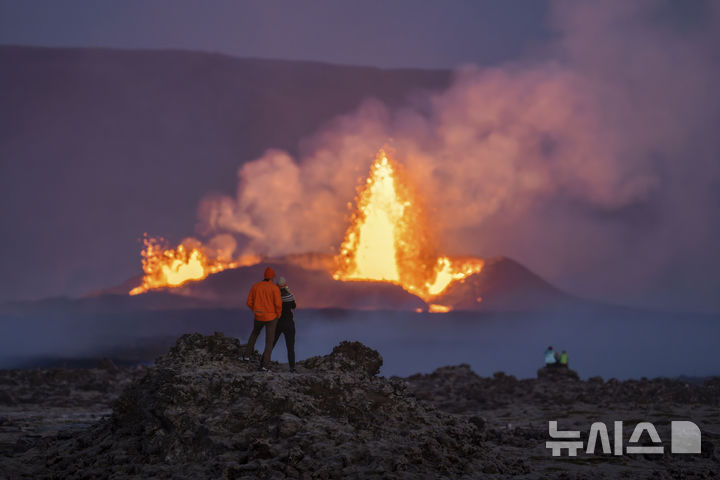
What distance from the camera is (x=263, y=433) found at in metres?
13.7

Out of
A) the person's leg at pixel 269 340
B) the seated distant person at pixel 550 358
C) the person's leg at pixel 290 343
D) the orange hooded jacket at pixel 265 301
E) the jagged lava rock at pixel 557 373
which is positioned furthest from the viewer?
the seated distant person at pixel 550 358

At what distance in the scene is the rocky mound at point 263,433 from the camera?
513 inches

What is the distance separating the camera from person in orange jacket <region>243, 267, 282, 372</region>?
16.3m

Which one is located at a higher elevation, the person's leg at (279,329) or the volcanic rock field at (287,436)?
the person's leg at (279,329)

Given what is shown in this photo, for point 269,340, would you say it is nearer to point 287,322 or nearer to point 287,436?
point 287,322

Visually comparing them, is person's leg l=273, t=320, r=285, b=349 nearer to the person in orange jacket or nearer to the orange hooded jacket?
the person in orange jacket

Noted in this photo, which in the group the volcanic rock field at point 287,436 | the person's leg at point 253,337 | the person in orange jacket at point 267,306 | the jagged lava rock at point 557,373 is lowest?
the volcanic rock field at point 287,436

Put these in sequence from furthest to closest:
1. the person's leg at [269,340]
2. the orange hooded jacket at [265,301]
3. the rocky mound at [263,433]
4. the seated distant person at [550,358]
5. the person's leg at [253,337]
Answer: the seated distant person at [550,358] < the person's leg at [253,337] < the person's leg at [269,340] < the orange hooded jacket at [265,301] < the rocky mound at [263,433]

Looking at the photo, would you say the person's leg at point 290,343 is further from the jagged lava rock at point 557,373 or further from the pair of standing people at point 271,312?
the jagged lava rock at point 557,373

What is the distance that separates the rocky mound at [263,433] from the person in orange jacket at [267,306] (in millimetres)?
634

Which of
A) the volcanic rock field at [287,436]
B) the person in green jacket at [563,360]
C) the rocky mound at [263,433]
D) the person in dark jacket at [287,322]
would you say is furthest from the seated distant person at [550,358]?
the person in dark jacket at [287,322]

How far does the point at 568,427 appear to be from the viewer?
21.8 m

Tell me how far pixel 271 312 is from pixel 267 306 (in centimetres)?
16

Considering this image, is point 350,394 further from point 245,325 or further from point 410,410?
point 245,325
